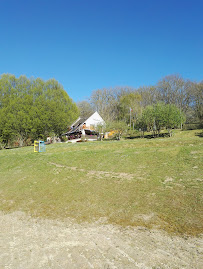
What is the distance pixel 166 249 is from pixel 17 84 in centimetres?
4131

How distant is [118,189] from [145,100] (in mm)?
61547

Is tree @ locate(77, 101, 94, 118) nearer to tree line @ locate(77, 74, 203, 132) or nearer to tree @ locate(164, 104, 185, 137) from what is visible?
tree line @ locate(77, 74, 203, 132)

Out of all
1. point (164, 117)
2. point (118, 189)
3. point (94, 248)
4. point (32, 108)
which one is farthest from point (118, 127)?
point (94, 248)

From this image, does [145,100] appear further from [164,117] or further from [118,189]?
[118,189]

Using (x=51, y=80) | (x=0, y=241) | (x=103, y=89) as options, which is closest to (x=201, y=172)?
(x=0, y=241)

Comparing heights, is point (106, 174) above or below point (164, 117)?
below

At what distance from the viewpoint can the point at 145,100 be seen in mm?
68875

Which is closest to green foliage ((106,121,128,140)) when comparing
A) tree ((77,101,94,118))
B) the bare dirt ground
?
tree ((77,101,94,118))

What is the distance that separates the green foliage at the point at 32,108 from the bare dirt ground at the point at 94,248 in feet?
106

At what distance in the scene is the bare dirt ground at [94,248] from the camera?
473 centimetres

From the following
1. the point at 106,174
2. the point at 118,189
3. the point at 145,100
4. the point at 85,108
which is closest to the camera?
the point at 118,189

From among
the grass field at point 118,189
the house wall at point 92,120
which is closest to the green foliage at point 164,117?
the house wall at point 92,120

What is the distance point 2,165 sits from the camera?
67.3 ft

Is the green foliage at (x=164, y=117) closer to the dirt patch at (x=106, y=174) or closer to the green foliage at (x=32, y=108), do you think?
the green foliage at (x=32, y=108)
